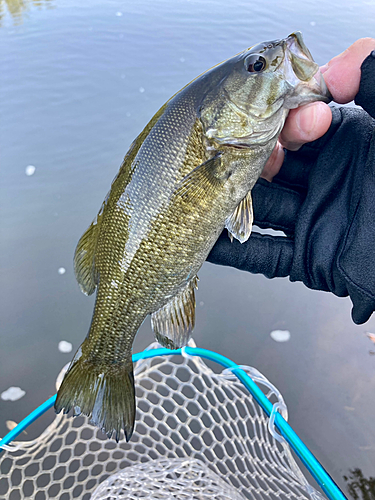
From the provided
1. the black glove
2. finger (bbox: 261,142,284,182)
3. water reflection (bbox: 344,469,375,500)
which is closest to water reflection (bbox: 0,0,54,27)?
finger (bbox: 261,142,284,182)

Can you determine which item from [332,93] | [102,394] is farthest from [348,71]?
[102,394]

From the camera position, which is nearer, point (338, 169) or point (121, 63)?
point (338, 169)

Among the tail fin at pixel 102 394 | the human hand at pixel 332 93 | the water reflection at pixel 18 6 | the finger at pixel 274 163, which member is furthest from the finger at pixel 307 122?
the water reflection at pixel 18 6

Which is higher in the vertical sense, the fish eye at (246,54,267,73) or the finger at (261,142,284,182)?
the fish eye at (246,54,267,73)

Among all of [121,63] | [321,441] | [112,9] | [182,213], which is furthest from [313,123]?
[112,9]

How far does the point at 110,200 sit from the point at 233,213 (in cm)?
46

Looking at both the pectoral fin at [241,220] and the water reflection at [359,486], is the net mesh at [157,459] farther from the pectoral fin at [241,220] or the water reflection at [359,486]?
the pectoral fin at [241,220]

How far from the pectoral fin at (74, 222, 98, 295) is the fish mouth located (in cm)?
85

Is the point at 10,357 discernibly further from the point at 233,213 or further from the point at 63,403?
the point at 233,213

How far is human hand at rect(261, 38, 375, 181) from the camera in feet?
4.30

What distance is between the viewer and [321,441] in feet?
6.99

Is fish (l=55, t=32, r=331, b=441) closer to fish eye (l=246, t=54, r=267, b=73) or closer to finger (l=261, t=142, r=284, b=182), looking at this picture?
fish eye (l=246, t=54, r=267, b=73)

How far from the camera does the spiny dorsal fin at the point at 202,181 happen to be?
1.25 metres

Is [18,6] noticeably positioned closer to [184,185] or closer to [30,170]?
[30,170]
